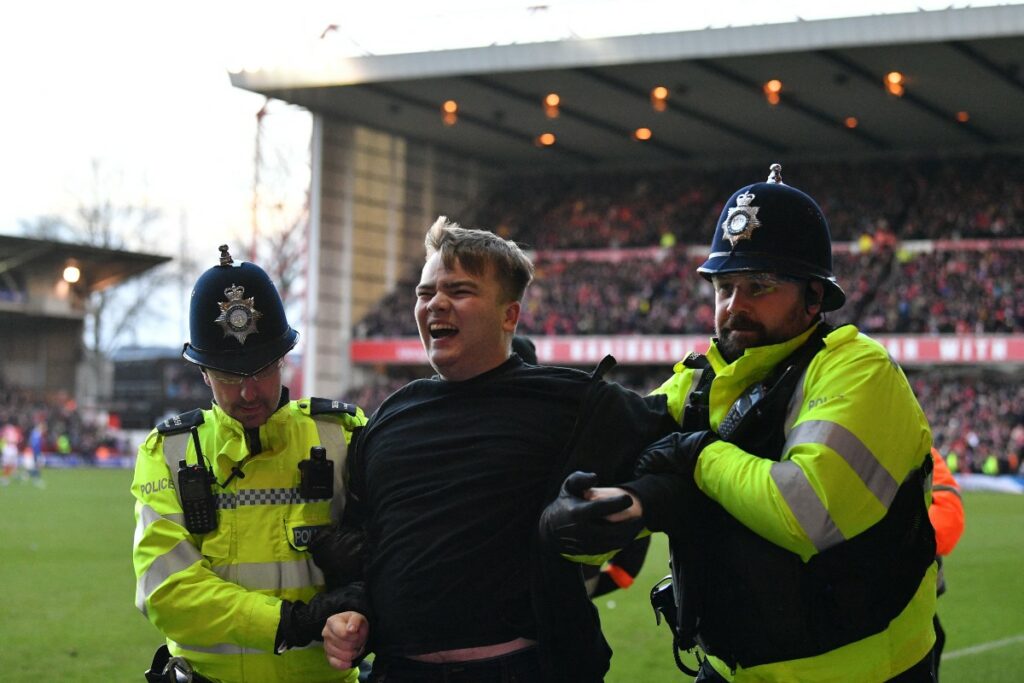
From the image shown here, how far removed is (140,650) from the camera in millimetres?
9625

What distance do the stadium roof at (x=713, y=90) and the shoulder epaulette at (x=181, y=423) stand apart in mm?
27785

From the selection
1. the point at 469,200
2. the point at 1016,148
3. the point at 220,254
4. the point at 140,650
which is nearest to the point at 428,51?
the point at 469,200

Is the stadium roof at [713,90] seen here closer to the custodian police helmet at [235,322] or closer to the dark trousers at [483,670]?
the custodian police helmet at [235,322]

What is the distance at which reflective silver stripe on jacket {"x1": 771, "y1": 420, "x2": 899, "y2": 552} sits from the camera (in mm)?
2758

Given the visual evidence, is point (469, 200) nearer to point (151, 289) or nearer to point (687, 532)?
point (151, 289)

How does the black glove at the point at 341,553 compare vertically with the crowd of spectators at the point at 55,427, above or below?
above

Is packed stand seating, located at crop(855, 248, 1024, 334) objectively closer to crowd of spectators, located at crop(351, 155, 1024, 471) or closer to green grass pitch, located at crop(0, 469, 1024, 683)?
crowd of spectators, located at crop(351, 155, 1024, 471)

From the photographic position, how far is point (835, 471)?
2.77m

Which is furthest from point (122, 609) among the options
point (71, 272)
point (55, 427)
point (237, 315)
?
point (71, 272)

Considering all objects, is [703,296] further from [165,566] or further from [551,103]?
[165,566]

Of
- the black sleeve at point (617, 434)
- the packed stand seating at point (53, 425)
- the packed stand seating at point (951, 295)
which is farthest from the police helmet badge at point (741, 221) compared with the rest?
the packed stand seating at point (53, 425)

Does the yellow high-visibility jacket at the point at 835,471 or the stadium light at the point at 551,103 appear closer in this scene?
the yellow high-visibility jacket at the point at 835,471

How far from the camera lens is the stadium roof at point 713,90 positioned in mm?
30031

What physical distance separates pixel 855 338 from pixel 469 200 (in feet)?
138
